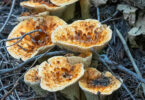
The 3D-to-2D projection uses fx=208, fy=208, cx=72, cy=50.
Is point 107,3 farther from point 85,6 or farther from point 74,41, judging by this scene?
point 74,41

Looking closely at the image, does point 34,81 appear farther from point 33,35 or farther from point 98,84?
point 33,35

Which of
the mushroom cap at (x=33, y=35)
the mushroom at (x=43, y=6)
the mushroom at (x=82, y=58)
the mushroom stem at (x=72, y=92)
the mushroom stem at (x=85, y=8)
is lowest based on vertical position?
the mushroom stem at (x=72, y=92)

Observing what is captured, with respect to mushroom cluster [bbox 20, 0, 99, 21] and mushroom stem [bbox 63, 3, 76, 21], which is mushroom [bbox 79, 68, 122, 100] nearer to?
mushroom cluster [bbox 20, 0, 99, 21]

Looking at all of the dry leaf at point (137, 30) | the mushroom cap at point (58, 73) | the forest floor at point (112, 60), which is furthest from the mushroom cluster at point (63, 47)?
the dry leaf at point (137, 30)

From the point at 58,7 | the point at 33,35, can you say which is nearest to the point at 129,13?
the point at 58,7

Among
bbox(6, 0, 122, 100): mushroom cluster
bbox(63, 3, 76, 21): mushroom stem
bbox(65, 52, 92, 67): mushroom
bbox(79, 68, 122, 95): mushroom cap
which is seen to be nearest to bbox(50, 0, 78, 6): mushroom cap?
bbox(6, 0, 122, 100): mushroom cluster

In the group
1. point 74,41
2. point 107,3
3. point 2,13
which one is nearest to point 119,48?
point 107,3

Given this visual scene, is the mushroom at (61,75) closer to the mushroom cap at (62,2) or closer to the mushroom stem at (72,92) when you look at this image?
the mushroom stem at (72,92)
